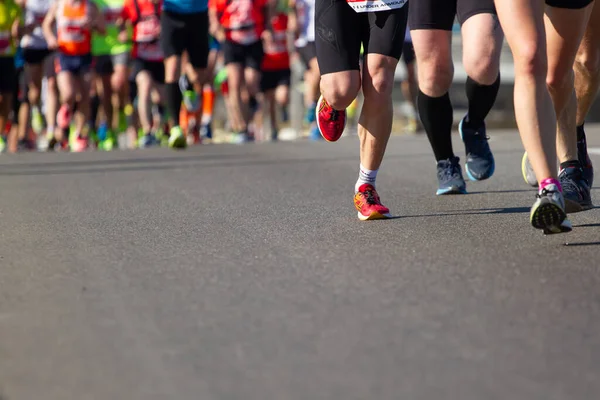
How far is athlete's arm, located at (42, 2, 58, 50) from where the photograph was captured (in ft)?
54.9

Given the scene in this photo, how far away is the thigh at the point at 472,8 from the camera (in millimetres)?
6582

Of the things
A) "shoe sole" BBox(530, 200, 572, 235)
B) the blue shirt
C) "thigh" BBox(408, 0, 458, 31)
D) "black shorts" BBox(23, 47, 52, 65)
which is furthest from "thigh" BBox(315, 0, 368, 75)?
"black shorts" BBox(23, 47, 52, 65)

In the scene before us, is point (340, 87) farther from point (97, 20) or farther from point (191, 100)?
point (97, 20)

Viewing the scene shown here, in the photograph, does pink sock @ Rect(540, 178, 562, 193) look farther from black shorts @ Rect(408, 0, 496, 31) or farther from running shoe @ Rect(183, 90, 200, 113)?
running shoe @ Rect(183, 90, 200, 113)

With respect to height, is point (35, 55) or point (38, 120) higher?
point (35, 55)

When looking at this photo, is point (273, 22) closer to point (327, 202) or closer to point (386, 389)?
point (327, 202)

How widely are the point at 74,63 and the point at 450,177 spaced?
1010cm

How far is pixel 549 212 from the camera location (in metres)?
5.23

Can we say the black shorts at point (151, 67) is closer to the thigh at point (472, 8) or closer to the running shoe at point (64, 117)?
the running shoe at point (64, 117)

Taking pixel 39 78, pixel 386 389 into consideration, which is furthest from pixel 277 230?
pixel 39 78

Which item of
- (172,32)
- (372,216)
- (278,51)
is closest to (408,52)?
(278,51)

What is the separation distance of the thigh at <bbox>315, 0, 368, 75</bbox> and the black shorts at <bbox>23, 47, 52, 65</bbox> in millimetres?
11814

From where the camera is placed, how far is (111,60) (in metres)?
17.9

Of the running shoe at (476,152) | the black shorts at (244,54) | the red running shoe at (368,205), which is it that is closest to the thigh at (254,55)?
the black shorts at (244,54)
